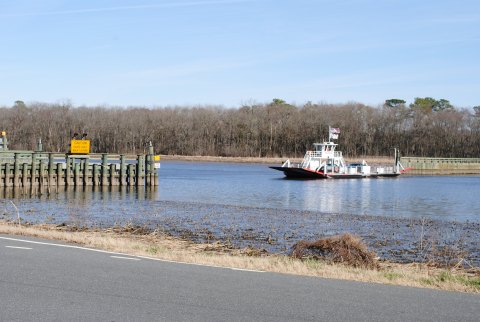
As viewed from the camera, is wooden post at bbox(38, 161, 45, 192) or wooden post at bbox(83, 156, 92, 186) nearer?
wooden post at bbox(38, 161, 45, 192)

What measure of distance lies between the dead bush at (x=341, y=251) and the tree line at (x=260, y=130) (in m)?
129

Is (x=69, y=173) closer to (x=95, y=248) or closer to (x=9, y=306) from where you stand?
(x=95, y=248)

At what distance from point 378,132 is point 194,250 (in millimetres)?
134775

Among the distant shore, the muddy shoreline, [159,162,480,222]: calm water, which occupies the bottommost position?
[159,162,480,222]: calm water

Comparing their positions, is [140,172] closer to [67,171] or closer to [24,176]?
[67,171]

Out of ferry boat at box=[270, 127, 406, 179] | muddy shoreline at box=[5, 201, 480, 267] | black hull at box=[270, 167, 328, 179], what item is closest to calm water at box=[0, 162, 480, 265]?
muddy shoreline at box=[5, 201, 480, 267]

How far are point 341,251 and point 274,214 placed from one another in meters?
19.0

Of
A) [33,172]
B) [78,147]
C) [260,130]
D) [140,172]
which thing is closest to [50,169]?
[33,172]

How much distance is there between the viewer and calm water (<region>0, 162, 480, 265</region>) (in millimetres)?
25781

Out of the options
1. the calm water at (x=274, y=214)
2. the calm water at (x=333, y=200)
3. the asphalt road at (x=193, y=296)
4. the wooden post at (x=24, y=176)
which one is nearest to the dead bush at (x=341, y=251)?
Answer: the calm water at (x=274, y=214)

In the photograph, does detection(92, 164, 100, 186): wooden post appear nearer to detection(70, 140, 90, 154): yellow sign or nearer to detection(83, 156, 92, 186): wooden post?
detection(83, 156, 92, 186): wooden post

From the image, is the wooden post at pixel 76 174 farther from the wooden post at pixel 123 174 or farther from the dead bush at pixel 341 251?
the dead bush at pixel 341 251

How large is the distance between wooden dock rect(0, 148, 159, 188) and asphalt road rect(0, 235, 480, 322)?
36712mm

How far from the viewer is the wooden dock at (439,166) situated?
373 ft
